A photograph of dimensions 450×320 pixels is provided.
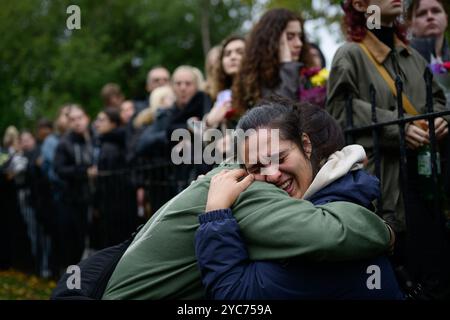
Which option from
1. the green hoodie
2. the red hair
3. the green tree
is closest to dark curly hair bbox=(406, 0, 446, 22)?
the red hair

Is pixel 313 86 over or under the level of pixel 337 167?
over

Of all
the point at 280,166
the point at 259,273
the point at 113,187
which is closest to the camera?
the point at 259,273

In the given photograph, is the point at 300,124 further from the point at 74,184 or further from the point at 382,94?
the point at 74,184

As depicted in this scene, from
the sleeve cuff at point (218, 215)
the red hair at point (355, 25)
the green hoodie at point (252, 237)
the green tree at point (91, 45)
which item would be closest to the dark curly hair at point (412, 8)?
the red hair at point (355, 25)

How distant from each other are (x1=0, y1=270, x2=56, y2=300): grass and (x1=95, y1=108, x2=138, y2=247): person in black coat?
2.86 feet

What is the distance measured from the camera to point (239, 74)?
5.02 meters

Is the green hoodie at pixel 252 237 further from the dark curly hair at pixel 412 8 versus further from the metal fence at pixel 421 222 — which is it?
the dark curly hair at pixel 412 8

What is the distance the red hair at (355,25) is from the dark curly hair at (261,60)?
0.75m

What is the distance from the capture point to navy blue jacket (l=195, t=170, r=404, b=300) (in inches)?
93.7

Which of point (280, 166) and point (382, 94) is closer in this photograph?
point (280, 166)

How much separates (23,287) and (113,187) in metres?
1.54

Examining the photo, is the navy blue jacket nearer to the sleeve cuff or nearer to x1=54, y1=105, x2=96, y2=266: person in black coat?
the sleeve cuff

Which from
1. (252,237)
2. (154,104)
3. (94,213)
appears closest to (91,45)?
(94,213)

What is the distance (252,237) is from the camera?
95.3 inches
